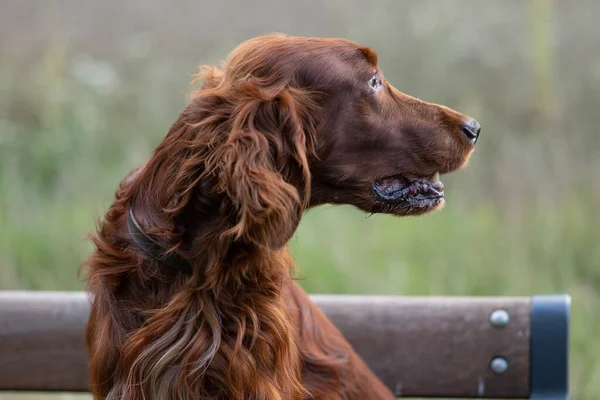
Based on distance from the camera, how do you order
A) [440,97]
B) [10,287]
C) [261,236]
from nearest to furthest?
1. [261,236]
2. [10,287]
3. [440,97]

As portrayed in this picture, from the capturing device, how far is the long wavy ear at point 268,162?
1.97 metres

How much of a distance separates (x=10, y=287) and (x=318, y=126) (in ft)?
8.83

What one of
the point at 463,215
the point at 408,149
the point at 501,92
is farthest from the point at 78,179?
the point at 408,149

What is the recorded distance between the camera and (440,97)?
5.25 m

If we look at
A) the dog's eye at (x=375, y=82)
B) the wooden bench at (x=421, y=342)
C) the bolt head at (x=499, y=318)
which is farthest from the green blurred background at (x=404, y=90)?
the dog's eye at (x=375, y=82)

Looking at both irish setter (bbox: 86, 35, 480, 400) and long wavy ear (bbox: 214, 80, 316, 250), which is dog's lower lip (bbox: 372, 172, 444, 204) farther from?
long wavy ear (bbox: 214, 80, 316, 250)

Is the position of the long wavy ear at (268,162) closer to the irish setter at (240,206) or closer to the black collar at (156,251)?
the irish setter at (240,206)

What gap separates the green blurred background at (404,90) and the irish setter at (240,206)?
145 cm

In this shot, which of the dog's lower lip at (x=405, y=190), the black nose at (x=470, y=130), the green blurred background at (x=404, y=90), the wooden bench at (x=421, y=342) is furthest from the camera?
the green blurred background at (x=404, y=90)

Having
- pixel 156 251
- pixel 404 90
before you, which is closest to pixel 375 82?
pixel 156 251

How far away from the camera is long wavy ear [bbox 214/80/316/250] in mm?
1973

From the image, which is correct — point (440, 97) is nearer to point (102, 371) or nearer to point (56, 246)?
point (56, 246)

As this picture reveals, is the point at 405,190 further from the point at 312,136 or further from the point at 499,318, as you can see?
the point at 499,318

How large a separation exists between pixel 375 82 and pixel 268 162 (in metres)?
0.47
